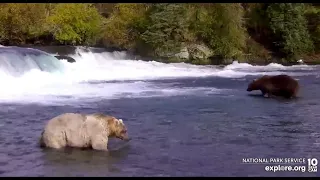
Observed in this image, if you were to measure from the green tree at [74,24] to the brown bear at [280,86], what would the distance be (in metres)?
34.3

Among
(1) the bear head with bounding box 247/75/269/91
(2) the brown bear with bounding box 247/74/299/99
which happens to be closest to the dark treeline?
(1) the bear head with bounding box 247/75/269/91

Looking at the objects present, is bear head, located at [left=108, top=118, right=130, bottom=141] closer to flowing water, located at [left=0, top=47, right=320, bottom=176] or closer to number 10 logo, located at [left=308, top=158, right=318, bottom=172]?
flowing water, located at [left=0, top=47, right=320, bottom=176]

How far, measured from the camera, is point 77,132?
11.4 m

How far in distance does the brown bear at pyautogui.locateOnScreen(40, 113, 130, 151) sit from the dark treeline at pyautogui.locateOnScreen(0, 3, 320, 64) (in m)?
36.0

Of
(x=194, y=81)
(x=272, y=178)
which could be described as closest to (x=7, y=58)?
(x=194, y=81)

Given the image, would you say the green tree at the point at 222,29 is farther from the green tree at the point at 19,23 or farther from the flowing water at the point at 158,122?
the flowing water at the point at 158,122

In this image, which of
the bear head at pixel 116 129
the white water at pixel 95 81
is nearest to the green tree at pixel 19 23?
the white water at pixel 95 81

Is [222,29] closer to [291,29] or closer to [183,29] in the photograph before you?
[183,29]

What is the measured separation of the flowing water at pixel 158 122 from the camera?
10703mm

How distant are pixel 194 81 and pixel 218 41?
1950 centimetres

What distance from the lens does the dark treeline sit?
4875 cm

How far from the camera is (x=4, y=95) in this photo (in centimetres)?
2159

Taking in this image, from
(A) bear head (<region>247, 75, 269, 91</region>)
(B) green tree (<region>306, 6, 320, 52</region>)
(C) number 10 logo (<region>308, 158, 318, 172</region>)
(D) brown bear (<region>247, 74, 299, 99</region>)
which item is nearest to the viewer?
(C) number 10 logo (<region>308, 158, 318, 172</region>)

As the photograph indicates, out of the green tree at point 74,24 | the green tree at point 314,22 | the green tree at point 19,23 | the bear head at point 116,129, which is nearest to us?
the bear head at point 116,129
